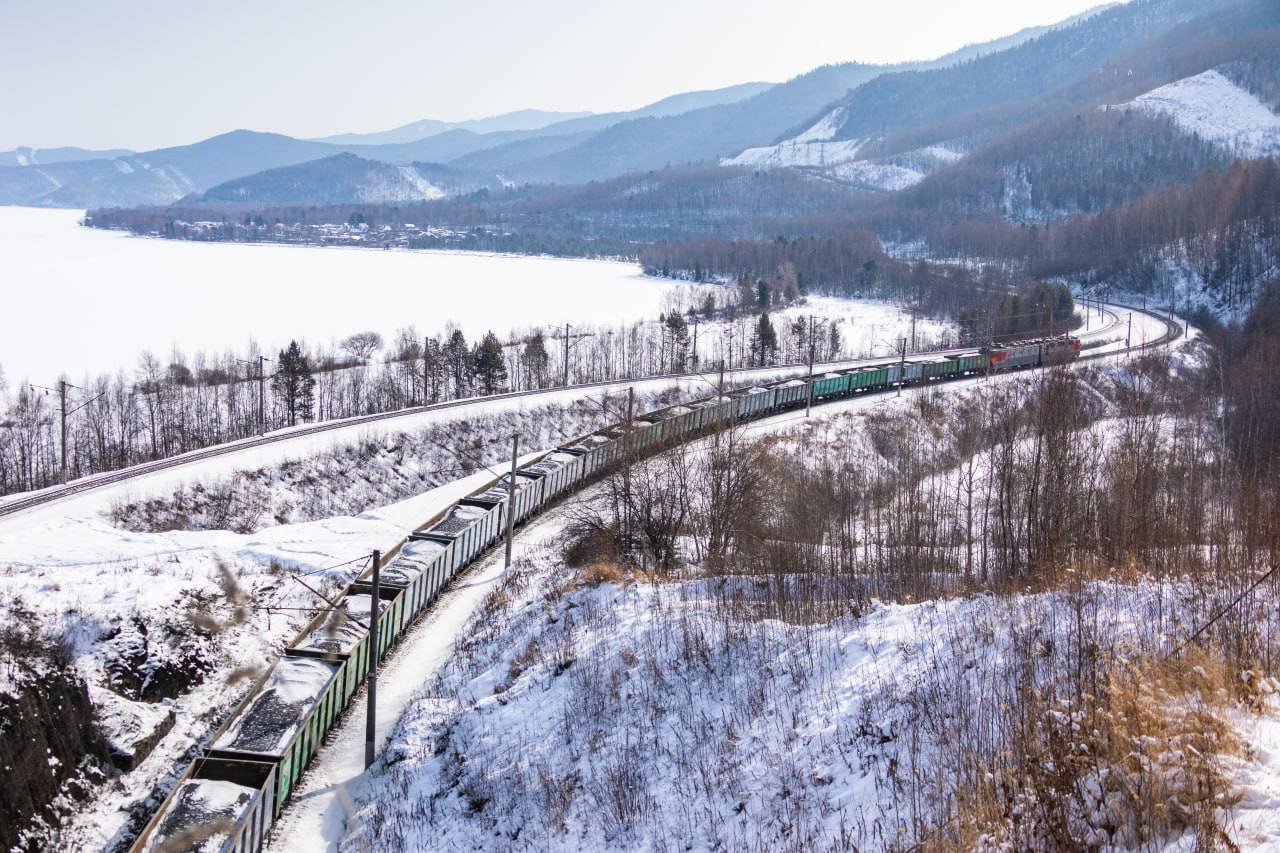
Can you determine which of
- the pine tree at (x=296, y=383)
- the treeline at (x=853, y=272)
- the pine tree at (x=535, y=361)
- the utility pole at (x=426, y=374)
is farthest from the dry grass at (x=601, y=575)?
Result: the treeline at (x=853, y=272)

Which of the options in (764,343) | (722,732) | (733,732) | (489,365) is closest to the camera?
(733,732)

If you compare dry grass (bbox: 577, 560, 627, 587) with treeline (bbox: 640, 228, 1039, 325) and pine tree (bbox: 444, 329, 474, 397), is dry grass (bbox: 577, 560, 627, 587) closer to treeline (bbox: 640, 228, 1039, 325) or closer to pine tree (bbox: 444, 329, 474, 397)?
pine tree (bbox: 444, 329, 474, 397)

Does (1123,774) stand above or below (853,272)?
below

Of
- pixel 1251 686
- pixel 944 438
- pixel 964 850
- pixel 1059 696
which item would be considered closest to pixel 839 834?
pixel 964 850

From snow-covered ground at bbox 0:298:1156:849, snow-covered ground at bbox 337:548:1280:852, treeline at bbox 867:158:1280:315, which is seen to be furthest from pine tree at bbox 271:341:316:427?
treeline at bbox 867:158:1280:315

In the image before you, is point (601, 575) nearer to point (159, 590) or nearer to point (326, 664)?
point (326, 664)

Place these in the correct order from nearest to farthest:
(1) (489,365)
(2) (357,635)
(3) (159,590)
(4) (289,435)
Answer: (2) (357,635) < (3) (159,590) < (4) (289,435) < (1) (489,365)

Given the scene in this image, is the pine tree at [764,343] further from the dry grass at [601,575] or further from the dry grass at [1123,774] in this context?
the dry grass at [1123,774]

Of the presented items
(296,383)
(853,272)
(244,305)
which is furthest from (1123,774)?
(853,272)
